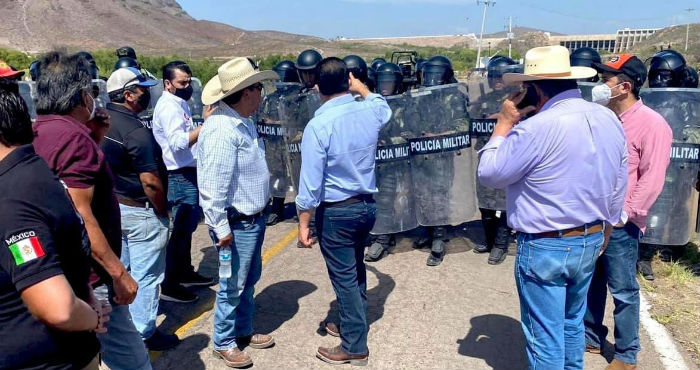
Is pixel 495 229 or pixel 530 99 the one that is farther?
pixel 495 229

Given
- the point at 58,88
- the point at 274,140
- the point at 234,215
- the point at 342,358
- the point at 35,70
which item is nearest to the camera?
the point at 58,88

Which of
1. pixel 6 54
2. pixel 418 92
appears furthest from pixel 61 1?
pixel 418 92

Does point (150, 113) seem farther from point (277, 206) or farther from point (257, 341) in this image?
point (257, 341)

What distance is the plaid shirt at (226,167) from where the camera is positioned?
11.6 feet

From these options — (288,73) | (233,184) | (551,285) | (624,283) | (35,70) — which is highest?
(35,70)

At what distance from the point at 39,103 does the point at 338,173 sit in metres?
1.80

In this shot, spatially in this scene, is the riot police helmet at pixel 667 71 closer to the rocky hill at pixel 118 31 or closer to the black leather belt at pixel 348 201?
the black leather belt at pixel 348 201

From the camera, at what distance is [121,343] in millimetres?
2922

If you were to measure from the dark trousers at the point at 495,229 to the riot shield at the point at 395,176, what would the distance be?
0.82 metres

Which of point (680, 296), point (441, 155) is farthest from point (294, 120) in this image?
point (680, 296)

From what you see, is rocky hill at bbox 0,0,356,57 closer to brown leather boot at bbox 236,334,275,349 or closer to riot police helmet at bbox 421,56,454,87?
riot police helmet at bbox 421,56,454,87

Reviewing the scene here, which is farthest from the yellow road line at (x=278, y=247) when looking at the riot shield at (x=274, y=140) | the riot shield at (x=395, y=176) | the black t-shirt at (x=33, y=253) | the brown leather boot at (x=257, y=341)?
the black t-shirt at (x=33, y=253)

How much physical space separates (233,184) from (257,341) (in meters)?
1.35

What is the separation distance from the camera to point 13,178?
5.99 ft
